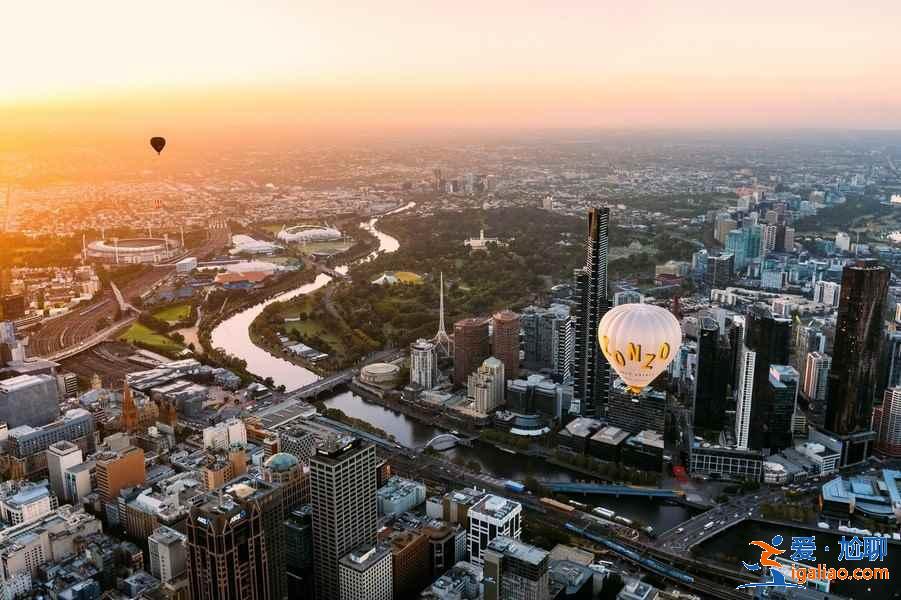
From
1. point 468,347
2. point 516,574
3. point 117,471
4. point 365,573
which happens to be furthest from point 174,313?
point 516,574

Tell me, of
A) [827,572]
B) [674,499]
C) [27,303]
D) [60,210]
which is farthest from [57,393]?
[60,210]

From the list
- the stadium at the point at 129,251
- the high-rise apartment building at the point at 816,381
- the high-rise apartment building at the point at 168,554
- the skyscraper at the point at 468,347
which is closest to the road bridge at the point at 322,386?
the skyscraper at the point at 468,347

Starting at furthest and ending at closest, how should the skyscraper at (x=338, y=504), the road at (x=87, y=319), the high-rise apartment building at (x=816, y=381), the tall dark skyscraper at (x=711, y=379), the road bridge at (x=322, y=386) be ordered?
the road at (x=87, y=319)
the road bridge at (x=322, y=386)
the high-rise apartment building at (x=816, y=381)
the tall dark skyscraper at (x=711, y=379)
the skyscraper at (x=338, y=504)

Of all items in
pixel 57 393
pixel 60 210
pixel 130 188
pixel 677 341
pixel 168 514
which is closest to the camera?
pixel 677 341

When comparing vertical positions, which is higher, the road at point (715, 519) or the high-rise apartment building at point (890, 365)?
the high-rise apartment building at point (890, 365)

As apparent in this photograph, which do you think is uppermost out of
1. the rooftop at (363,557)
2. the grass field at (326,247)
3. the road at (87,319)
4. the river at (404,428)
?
the rooftop at (363,557)

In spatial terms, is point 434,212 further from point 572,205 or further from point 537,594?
point 537,594

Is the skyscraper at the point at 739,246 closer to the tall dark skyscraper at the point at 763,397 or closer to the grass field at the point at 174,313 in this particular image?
the tall dark skyscraper at the point at 763,397
